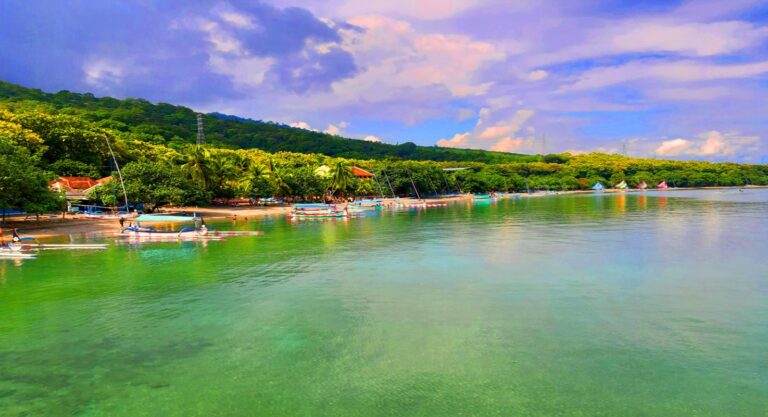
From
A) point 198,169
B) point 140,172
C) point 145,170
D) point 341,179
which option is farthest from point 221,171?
point 341,179

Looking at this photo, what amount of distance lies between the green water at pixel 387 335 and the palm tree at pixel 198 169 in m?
43.5

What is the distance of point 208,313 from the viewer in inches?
802

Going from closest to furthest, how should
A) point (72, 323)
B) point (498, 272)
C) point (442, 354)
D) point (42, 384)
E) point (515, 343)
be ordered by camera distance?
point (42, 384) < point (442, 354) < point (515, 343) < point (72, 323) < point (498, 272)

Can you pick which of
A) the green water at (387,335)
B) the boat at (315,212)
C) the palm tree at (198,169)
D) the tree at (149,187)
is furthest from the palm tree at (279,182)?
the green water at (387,335)

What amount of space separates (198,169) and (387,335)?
220 ft

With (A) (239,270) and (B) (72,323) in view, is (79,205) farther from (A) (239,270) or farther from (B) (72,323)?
(B) (72,323)

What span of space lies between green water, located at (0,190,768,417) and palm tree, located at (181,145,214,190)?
43459 mm

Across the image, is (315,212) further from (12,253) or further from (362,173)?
(362,173)

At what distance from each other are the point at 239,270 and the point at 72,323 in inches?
453

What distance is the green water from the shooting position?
1250cm

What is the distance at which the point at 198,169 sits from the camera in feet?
254

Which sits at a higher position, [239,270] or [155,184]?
[155,184]

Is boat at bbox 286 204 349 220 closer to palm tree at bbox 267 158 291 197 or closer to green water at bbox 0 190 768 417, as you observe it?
palm tree at bbox 267 158 291 197

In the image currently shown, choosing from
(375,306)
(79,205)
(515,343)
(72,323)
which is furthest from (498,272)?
(79,205)
